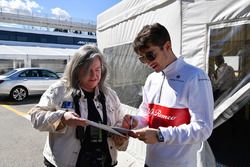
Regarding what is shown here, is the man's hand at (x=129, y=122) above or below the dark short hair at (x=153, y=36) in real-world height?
below

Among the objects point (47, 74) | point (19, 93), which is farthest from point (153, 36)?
point (47, 74)

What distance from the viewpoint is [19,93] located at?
1131 cm

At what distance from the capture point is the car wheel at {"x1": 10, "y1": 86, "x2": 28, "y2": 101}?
1114 centimetres

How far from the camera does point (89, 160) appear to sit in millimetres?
1861

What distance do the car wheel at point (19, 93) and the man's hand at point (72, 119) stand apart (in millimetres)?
10282

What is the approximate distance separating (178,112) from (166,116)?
3.4 inches

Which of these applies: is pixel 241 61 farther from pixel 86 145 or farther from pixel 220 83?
pixel 86 145

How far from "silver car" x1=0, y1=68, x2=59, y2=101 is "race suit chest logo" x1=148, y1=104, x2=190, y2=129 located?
10374 millimetres

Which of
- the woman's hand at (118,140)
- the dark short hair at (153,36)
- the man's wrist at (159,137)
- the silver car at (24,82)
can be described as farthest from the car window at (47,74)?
the man's wrist at (159,137)

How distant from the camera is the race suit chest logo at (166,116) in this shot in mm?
1557

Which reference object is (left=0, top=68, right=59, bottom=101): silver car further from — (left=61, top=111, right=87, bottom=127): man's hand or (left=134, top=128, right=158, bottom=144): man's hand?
(left=134, top=128, right=158, bottom=144): man's hand

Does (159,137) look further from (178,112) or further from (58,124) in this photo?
(58,124)

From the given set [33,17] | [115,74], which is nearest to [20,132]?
[115,74]

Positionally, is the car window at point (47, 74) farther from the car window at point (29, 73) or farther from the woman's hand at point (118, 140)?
the woman's hand at point (118, 140)
